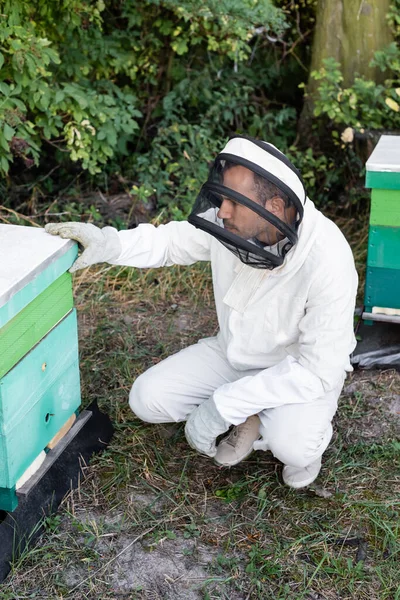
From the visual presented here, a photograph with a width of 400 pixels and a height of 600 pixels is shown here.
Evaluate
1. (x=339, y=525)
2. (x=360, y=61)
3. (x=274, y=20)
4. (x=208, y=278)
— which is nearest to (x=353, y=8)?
(x=360, y=61)

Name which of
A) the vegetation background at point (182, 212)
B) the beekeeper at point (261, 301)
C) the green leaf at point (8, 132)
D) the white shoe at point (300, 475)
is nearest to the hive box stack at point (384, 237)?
the vegetation background at point (182, 212)

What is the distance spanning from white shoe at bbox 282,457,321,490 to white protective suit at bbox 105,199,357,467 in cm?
9

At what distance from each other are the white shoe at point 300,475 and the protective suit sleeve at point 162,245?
779 mm

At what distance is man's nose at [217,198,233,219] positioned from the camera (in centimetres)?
205

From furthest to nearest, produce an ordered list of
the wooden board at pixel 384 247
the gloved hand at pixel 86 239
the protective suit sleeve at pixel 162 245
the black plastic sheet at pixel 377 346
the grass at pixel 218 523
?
the black plastic sheet at pixel 377 346, the wooden board at pixel 384 247, the protective suit sleeve at pixel 162 245, the gloved hand at pixel 86 239, the grass at pixel 218 523

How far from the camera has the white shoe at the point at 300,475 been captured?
7.94 feet

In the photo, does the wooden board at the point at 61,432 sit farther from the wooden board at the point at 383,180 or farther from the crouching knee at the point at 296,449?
the wooden board at the point at 383,180

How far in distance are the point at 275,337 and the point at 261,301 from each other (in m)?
0.13

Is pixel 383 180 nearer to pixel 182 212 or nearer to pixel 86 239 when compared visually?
pixel 86 239

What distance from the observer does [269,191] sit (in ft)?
6.60

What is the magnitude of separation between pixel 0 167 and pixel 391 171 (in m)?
1.88

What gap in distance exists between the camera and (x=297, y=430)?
89.7 inches

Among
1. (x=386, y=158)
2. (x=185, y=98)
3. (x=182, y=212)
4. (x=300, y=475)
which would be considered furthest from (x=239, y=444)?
(x=185, y=98)

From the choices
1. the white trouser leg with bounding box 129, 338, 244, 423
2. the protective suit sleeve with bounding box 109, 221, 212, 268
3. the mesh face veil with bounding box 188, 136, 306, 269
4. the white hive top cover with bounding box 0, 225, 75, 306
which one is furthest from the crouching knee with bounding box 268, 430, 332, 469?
the white hive top cover with bounding box 0, 225, 75, 306
